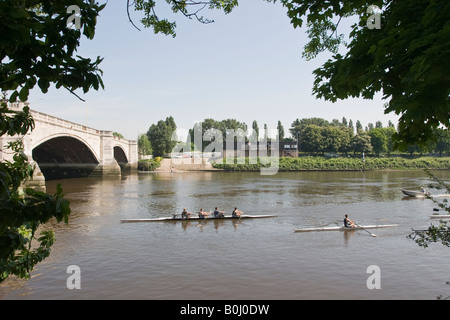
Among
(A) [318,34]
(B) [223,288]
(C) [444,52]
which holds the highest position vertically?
(A) [318,34]

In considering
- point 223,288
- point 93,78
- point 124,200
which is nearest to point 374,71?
point 93,78

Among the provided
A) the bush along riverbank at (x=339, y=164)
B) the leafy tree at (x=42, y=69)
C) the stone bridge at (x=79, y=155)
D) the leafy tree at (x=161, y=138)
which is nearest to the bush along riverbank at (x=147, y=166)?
the bush along riverbank at (x=339, y=164)

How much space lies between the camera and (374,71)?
15.5 ft

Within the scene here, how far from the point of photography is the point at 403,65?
4426mm

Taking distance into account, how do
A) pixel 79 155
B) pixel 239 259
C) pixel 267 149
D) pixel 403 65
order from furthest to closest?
pixel 267 149
pixel 79 155
pixel 239 259
pixel 403 65

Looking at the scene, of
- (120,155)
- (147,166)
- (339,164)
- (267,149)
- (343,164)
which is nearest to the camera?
(147,166)

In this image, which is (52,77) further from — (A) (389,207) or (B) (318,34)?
(A) (389,207)

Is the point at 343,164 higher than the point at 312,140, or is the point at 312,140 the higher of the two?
the point at 312,140

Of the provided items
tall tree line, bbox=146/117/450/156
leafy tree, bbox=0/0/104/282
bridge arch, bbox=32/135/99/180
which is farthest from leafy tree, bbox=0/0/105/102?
tall tree line, bbox=146/117/450/156

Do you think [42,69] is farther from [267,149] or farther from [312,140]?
[312,140]

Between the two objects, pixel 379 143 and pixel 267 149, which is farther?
pixel 379 143

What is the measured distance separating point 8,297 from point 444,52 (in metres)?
13.6

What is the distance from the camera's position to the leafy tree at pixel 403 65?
3.76 metres

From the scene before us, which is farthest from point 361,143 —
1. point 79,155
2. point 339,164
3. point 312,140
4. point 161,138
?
point 79,155
